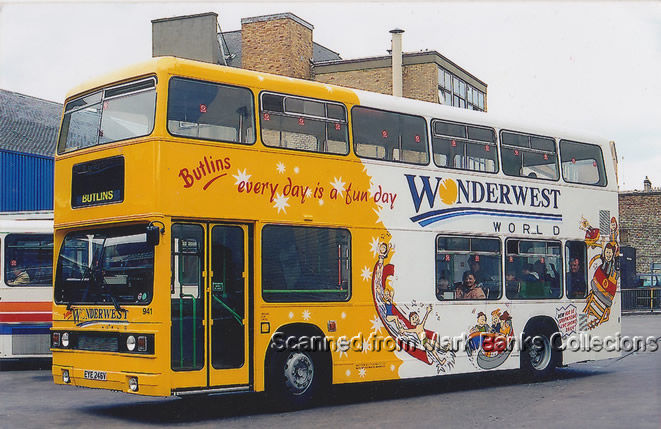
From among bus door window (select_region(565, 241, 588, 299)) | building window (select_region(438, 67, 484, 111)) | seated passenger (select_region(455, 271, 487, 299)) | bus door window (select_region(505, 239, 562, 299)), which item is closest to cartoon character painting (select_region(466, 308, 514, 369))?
seated passenger (select_region(455, 271, 487, 299))

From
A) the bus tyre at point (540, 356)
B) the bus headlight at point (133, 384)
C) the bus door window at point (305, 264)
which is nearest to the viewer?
the bus headlight at point (133, 384)

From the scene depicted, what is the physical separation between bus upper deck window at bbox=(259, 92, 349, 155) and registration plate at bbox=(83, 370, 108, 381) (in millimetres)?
3617

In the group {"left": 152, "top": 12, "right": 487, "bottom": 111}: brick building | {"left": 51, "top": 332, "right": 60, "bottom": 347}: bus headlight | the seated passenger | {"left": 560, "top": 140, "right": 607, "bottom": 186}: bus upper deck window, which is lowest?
{"left": 51, "top": 332, "right": 60, "bottom": 347}: bus headlight

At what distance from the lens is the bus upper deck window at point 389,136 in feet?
44.7

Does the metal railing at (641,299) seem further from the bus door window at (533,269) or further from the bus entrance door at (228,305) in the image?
the bus entrance door at (228,305)

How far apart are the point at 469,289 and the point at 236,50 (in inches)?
1101

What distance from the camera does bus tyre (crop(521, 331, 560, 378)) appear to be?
16094 millimetres

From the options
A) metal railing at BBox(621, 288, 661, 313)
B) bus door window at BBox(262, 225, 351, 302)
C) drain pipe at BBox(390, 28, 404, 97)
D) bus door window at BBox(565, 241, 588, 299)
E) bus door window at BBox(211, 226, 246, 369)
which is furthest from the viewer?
metal railing at BBox(621, 288, 661, 313)

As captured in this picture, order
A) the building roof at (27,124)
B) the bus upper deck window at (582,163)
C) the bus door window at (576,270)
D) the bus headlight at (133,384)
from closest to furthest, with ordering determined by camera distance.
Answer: the bus headlight at (133,384) < the bus door window at (576,270) < the bus upper deck window at (582,163) < the building roof at (27,124)

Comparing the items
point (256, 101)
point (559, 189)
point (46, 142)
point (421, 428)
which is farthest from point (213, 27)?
point (421, 428)

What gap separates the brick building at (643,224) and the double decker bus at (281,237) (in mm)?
39116

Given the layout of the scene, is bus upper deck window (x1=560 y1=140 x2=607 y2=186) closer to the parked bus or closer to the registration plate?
the registration plate

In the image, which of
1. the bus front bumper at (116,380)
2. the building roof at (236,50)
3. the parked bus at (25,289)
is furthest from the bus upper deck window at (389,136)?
the building roof at (236,50)

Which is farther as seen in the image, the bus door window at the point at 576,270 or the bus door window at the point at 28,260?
the bus door window at the point at 28,260
